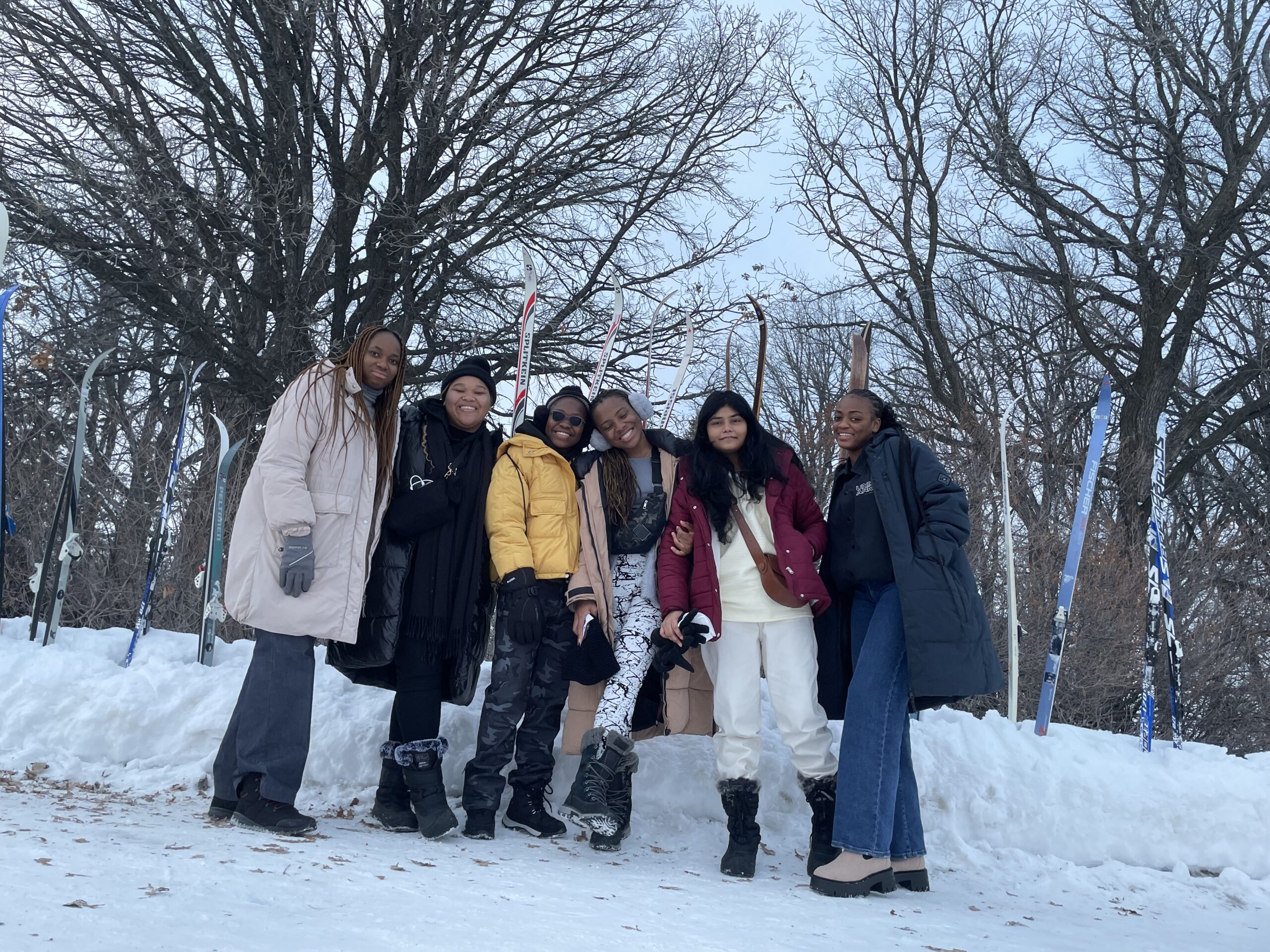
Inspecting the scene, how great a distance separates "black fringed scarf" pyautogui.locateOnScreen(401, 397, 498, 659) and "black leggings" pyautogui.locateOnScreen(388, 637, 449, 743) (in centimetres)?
5

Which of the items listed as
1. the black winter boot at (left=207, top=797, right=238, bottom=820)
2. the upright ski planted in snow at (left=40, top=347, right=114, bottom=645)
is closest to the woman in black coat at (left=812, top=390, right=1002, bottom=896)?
the black winter boot at (left=207, top=797, right=238, bottom=820)

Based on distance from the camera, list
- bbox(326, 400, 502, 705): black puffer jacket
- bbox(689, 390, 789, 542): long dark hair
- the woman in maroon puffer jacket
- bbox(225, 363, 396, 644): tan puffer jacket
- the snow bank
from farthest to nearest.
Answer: the snow bank
bbox(689, 390, 789, 542): long dark hair
bbox(326, 400, 502, 705): black puffer jacket
the woman in maroon puffer jacket
bbox(225, 363, 396, 644): tan puffer jacket

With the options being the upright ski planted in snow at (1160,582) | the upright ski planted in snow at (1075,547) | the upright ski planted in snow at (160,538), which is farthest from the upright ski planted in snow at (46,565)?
the upright ski planted in snow at (1160,582)

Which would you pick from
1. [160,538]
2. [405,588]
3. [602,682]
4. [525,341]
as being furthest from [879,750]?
[160,538]

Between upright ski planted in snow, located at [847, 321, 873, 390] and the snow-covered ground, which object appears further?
upright ski planted in snow, located at [847, 321, 873, 390]

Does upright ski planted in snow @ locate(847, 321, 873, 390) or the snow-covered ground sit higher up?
upright ski planted in snow @ locate(847, 321, 873, 390)

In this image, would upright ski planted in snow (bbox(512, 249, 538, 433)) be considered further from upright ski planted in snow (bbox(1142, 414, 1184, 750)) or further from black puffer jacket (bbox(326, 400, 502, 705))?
upright ski planted in snow (bbox(1142, 414, 1184, 750))

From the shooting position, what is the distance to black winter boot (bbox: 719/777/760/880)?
3.44 metres

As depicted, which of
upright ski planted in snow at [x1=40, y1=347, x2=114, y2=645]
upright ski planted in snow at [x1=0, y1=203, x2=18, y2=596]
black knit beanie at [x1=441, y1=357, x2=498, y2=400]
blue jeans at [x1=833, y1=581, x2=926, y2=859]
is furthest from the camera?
upright ski planted in snow at [x1=40, y1=347, x2=114, y2=645]

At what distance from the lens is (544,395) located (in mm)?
9797

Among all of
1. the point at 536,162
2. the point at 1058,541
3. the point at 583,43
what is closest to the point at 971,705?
the point at 1058,541

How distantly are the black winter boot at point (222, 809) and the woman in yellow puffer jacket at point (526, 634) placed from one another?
837 millimetres

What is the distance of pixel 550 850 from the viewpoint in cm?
346

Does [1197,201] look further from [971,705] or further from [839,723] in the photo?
[839,723]
